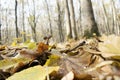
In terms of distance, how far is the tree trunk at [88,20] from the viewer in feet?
15.6

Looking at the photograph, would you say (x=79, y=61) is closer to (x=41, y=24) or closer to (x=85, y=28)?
(x=85, y=28)

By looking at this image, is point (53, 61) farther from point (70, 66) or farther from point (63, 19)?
point (63, 19)

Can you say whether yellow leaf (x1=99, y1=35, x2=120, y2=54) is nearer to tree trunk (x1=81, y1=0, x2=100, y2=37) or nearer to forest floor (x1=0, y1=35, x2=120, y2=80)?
forest floor (x1=0, y1=35, x2=120, y2=80)

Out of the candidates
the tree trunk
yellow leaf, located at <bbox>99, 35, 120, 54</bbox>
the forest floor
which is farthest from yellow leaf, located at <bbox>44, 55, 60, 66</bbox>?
the tree trunk

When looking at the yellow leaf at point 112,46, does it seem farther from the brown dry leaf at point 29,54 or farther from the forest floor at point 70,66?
the brown dry leaf at point 29,54

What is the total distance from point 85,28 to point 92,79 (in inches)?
177

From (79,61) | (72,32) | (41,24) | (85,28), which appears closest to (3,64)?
(79,61)

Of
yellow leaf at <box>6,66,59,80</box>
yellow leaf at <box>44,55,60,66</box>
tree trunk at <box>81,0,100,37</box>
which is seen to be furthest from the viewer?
tree trunk at <box>81,0,100,37</box>

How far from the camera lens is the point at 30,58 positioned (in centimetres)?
55

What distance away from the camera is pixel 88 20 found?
16.0ft

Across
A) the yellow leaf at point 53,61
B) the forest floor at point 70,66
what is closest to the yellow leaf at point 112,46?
the forest floor at point 70,66

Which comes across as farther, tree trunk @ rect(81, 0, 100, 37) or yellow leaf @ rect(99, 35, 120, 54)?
tree trunk @ rect(81, 0, 100, 37)

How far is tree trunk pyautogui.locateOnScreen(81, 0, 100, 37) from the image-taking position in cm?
476

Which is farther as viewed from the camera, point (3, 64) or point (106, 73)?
point (3, 64)
